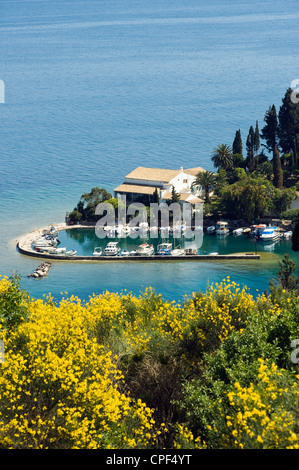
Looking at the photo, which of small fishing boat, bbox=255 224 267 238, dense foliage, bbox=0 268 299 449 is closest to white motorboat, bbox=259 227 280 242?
small fishing boat, bbox=255 224 267 238

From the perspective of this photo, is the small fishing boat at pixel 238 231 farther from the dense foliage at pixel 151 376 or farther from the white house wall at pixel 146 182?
the dense foliage at pixel 151 376

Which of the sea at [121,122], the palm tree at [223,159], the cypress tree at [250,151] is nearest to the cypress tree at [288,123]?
the cypress tree at [250,151]

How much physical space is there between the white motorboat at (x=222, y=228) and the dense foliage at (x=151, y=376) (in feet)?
122

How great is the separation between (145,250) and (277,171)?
704 inches

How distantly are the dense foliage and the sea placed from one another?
54.8 ft

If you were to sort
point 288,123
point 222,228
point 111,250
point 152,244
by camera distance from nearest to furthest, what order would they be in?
point 111,250, point 152,244, point 222,228, point 288,123

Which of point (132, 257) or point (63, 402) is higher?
point (132, 257)

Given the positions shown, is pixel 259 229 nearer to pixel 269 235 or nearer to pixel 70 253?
pixel 269 235

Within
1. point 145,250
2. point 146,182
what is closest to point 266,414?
point 145,250

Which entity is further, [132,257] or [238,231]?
[238,231]

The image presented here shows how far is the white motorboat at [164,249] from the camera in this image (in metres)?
57.4

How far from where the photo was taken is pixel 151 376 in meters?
21.4

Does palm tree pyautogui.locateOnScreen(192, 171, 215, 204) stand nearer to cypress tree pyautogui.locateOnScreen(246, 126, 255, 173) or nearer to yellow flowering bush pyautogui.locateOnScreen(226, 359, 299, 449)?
cypress tree pyautogui.locateOnScreen(246, 126, 255, 173)

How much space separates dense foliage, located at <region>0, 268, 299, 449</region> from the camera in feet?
53.1
